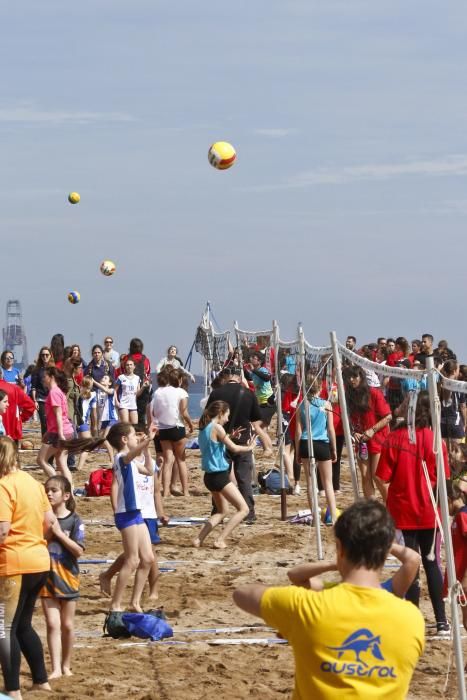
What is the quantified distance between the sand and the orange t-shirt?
0.93 m

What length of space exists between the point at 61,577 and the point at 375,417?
8.65ft

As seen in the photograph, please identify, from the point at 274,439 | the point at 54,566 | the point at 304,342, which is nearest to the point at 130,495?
the point at 54,566

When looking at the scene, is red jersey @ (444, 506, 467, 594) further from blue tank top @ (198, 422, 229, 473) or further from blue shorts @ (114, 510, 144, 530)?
blue tank top @ (198, 422, 229, 473)

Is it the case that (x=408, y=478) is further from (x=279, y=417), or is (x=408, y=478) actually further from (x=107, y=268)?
(x=107, y=268)

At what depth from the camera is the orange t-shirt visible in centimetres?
703

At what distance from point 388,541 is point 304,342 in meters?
9.04

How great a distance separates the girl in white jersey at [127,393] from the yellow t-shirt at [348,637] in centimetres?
1501

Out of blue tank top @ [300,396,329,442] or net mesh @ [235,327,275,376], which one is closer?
blue tank top @ [300,396,329,442]

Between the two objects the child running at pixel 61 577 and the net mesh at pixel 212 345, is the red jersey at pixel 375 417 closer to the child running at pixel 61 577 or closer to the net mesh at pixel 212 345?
the child running at pixel 61 577

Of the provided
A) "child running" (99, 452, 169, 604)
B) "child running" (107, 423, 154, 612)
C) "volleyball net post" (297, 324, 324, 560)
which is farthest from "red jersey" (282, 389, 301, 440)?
"child running" (107, 423, 154, 612)

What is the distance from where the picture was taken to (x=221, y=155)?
1734 cm

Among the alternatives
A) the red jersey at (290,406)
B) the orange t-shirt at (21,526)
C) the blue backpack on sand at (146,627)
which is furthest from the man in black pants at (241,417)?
the orange t-shirt at (21,526)

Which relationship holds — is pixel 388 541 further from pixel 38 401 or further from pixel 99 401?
pixel 99 401

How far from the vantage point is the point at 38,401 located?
18062 mm
